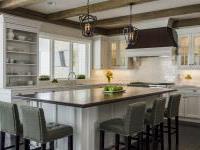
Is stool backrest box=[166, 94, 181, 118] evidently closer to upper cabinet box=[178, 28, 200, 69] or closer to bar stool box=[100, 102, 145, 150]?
bar stool box=[100, 102, 145, 150]

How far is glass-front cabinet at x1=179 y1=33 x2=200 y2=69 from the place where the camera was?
6754 millimetres

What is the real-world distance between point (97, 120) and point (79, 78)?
4.15 m

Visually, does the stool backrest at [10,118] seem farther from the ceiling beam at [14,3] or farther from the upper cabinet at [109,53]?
the upper cabinet at [109,53]

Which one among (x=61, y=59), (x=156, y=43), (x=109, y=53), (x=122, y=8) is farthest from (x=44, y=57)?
(x=156, y=43)

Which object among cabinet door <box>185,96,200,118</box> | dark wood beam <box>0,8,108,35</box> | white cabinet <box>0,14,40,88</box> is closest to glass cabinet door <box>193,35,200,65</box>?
cabinet door <box>185,96,200,118</box>

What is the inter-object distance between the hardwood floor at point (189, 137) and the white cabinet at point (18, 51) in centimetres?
373

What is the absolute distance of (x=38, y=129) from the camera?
9.66ft

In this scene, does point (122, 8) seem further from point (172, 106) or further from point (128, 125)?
point (128, 125)

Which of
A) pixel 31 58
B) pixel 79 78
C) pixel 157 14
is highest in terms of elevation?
pixel 157 14

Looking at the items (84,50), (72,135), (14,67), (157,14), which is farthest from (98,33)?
(72,135)

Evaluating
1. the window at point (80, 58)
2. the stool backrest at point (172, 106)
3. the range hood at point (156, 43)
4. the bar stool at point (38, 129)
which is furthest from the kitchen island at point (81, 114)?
the window at point (80, 58)

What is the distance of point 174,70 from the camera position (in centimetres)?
738

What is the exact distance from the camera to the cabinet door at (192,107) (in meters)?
6.41

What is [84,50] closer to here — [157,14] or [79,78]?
[79,78]
